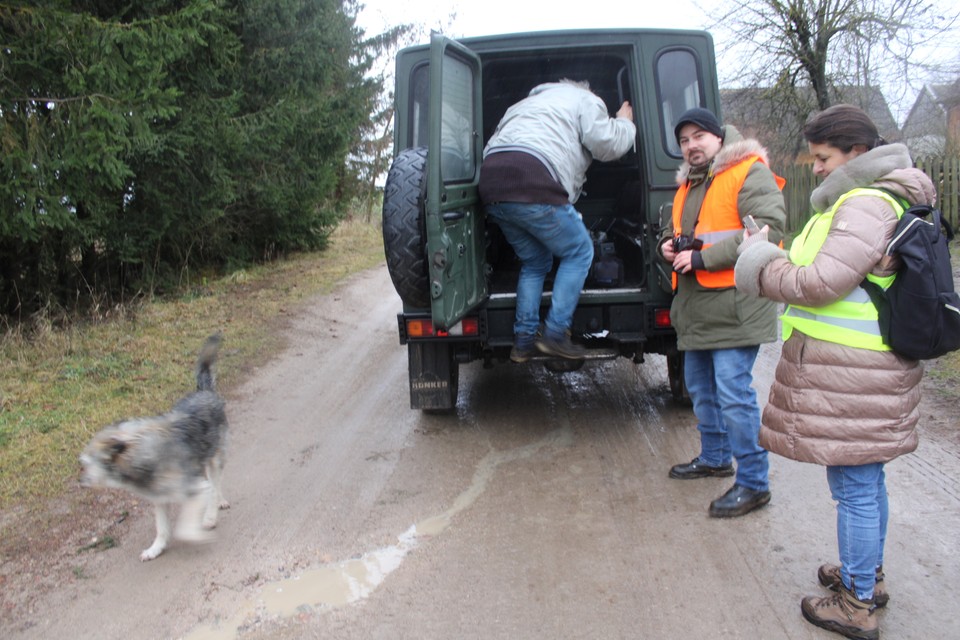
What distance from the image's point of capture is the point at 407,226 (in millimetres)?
4676

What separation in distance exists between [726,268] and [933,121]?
2165 centimetres

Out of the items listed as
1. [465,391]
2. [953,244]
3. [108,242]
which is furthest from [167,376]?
[953,244]

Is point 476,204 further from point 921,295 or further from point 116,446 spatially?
point 921,295

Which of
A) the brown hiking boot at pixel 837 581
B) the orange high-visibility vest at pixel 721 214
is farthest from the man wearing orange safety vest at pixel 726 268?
the brown hiking boot at pixel 837 581

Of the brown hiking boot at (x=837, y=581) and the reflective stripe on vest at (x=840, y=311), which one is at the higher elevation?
the reflective stripe on vest at (x=840, y=311)

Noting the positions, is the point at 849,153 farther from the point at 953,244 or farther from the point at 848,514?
the point at 953,244

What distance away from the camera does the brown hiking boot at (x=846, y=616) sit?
2.93m

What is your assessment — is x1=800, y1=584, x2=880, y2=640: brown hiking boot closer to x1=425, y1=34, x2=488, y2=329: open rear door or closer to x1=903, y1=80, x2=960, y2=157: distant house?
x1=425, y1=34, x2=488, y2=329: open rear door

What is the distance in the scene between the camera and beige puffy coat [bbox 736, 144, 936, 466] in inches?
108

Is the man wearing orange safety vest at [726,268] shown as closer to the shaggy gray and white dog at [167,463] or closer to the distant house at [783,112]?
the shaggy gray and white dog at [167,463]

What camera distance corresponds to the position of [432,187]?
435cm

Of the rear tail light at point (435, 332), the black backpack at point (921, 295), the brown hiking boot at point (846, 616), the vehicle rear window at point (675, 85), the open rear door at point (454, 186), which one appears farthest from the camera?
the vehicle rear window at point (675, 85)

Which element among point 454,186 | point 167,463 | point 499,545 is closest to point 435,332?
point 454,186

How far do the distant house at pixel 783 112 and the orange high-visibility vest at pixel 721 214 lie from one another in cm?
1578
